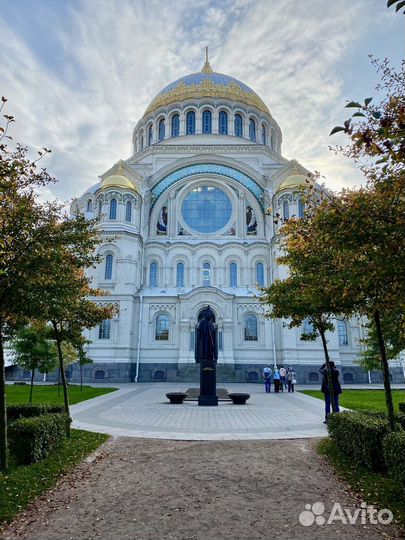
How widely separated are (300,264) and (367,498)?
6.27 metres

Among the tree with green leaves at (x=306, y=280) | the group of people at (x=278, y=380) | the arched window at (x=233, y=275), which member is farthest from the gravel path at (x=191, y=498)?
the arched window at (x=233, y=275)

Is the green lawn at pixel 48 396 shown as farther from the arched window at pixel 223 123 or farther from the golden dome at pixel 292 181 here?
the arched window at pixel 223 123

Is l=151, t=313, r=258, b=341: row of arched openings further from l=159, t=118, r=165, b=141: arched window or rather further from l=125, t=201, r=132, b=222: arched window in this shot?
l=159, t=118, r=165, b=141: arched window

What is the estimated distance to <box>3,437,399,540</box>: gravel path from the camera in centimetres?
539

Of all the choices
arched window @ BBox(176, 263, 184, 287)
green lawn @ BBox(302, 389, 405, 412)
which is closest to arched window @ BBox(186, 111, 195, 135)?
arched window @ BBox(176, 263, 184, 287)

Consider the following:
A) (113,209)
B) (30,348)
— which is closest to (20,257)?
(30,348)

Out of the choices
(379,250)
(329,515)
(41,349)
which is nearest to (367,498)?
(329,515)

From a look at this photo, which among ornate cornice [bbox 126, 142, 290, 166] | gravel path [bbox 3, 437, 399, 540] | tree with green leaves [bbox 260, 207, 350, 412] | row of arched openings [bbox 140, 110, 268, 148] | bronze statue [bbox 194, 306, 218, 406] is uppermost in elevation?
row of arched openings [bbox 140, 110, 268, 148]

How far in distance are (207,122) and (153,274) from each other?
69.9ft

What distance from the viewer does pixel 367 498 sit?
6570 mm

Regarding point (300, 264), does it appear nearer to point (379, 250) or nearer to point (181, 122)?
point (379, 250)

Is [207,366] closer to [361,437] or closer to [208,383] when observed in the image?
[208,383]

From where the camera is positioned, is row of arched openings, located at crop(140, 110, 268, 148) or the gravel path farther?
row of arched openings, located at crop(140, 110, 268, 148)

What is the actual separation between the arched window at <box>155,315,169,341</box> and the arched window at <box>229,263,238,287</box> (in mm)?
7488
